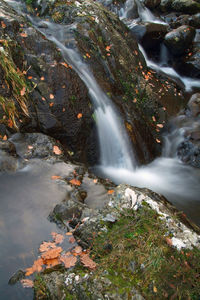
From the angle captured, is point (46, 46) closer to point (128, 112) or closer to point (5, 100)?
point (5, 100)

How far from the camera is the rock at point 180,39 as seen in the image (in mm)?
10672

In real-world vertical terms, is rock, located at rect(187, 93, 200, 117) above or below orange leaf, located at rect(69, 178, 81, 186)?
above

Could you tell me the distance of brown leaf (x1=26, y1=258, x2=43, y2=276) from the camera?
89.9 inches

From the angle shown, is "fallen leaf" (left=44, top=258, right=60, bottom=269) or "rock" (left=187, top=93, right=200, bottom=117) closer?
"fallen leaf" (left=44, top=258, right=60, bottom=269)

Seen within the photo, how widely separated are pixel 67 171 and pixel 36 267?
5.41ft

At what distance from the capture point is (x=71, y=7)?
7023mm

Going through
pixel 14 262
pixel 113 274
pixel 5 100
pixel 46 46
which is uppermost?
pixel 46 46

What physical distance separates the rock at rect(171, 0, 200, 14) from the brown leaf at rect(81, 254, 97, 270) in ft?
55.7

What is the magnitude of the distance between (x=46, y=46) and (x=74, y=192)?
3.69 meters

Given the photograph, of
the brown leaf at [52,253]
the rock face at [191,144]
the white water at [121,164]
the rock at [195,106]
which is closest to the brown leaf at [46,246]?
the brown leaf at [52,253]

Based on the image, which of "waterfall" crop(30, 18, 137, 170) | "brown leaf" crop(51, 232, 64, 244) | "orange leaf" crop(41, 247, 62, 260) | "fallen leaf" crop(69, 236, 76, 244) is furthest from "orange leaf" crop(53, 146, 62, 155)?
"orange leaf" crop(41, 247, 62, 260)

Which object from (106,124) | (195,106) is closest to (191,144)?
(195,106)

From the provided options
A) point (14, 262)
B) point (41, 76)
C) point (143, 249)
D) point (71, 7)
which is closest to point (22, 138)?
point (41, 76)

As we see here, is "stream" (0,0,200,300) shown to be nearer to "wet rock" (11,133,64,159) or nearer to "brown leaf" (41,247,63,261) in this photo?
"brown leaf" (41,247,63,261)
